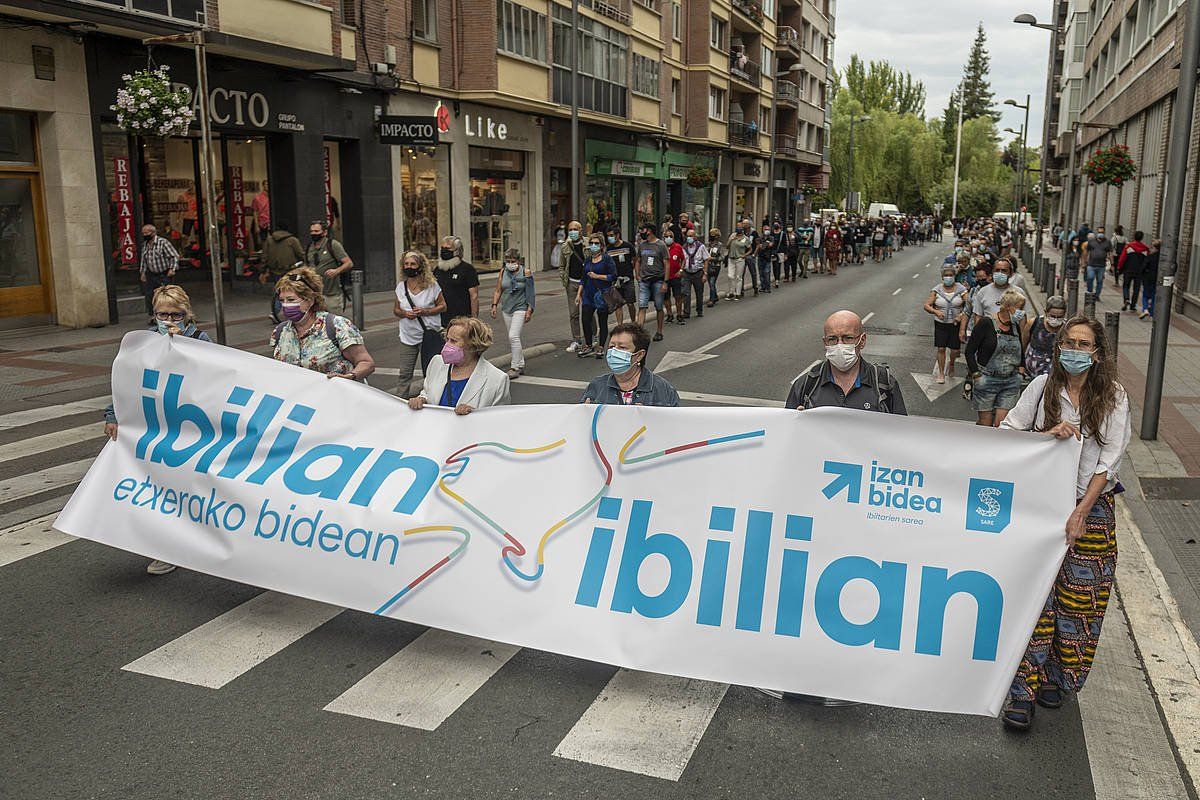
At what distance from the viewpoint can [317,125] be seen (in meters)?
23.2

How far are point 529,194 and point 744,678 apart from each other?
29656 mm

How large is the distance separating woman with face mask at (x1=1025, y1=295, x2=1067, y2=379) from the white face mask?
4389mm

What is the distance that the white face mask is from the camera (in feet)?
17.1

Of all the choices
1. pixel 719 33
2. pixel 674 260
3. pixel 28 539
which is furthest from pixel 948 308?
pixel 719 33

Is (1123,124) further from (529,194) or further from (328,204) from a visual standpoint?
(328,204)

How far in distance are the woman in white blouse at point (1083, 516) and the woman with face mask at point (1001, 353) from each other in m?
5.02

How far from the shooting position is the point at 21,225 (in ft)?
57.4

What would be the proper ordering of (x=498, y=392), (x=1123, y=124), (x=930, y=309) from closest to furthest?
(x=498, y=392), (x=930, y=309), (x=1123, y=124)

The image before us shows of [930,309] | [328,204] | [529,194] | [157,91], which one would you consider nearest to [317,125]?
[328,204]

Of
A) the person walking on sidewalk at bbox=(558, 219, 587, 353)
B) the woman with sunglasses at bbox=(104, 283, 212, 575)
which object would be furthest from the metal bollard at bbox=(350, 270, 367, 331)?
the woman with sunglasses at bbox=(104, 283, 212, 575)

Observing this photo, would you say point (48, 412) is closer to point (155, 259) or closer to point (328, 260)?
point (328, 260)

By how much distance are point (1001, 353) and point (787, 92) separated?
2313 inches

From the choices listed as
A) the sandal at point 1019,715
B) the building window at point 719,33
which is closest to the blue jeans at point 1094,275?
the sandal at point 1019,715

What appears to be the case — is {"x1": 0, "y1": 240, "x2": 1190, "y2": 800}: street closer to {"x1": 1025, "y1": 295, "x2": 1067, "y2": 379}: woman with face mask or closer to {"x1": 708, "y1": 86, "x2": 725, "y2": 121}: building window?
{"x1": 1025, "y1": 295, "x2": 1067, "y2": 379}: woman with face mask
